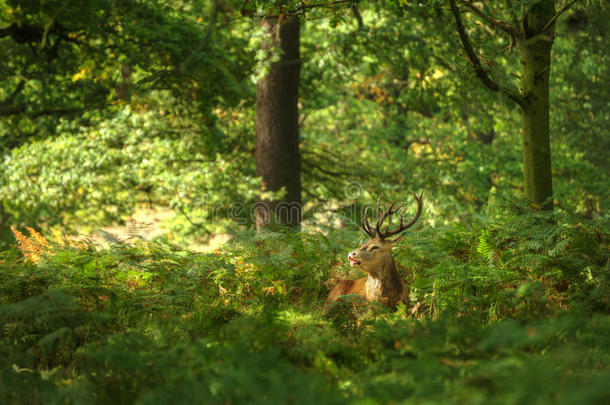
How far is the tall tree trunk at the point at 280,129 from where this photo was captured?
10867 millimetres

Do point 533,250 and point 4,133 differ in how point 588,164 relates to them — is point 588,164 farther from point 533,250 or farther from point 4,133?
point 4,133

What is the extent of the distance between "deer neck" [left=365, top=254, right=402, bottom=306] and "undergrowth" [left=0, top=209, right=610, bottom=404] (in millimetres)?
175

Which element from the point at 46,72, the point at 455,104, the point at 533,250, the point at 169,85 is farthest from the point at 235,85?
the point at 533,250

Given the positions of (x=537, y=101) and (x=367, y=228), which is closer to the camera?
(x=367, y=228)

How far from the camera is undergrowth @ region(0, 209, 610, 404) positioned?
2.82m

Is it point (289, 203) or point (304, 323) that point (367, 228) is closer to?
point (304, 323)

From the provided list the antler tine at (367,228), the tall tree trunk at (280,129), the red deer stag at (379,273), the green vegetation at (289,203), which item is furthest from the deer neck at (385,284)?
the tall tree trunk at (280,129)

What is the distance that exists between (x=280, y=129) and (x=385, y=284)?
6.00 meters

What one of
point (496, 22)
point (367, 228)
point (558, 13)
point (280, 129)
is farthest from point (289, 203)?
point (558, 13)

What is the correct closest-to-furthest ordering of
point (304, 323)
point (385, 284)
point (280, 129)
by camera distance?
point (304, 323) → point (385, 284) → point (280, 129)

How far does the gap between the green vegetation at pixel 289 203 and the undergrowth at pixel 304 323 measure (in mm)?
23

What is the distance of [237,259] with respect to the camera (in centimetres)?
637

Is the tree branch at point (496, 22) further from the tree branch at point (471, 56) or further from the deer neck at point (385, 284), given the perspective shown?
the deer neck at point (385, 284)

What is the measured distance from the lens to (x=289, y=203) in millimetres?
10992
